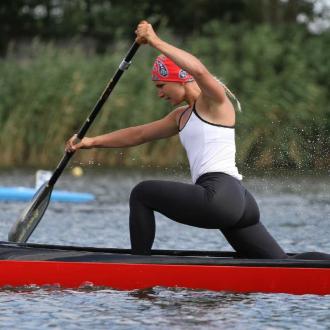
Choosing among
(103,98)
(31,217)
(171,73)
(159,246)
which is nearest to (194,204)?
(171,73)

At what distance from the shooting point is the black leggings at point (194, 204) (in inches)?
330

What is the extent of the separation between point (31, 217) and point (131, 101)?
14.9 meters

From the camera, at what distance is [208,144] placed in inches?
328

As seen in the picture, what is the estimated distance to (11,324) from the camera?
7762mm

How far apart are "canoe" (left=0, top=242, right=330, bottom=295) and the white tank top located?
2.00 feet

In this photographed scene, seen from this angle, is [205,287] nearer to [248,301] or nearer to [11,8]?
[248,301]

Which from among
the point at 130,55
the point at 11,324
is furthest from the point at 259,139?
the point at 11,324

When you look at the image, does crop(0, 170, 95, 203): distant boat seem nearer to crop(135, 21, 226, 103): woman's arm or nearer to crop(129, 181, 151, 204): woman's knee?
crop(129, 181, 151, 204): woman's knee

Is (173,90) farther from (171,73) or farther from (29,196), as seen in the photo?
(29,196)

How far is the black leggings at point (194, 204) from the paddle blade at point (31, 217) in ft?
5.57

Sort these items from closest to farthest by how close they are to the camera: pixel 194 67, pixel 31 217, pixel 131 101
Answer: pixel 194 67 → pixel 31 217 → pixel 131 101

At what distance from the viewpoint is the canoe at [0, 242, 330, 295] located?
851 centimetres

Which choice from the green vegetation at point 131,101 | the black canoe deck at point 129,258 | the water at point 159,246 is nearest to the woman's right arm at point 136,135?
the black canoe deck at point 129,258

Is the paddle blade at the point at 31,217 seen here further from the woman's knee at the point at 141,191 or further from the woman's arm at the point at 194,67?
the woman's arm at the point at 194,67
